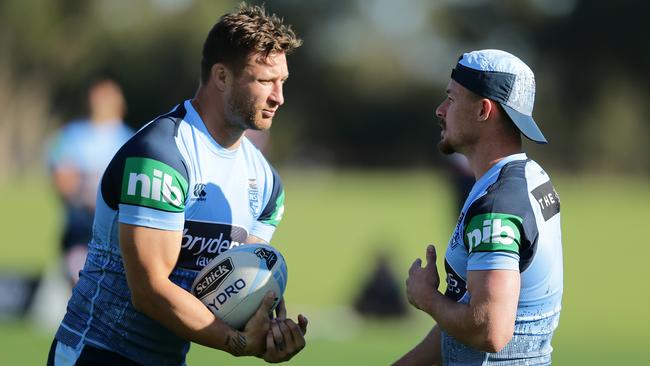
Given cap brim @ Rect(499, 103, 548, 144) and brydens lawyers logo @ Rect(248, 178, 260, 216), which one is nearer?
cap brim @ Rect(499, 103, 548, 144)

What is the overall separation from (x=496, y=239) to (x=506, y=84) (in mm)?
757

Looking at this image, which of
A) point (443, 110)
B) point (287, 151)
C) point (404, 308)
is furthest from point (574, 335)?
point (287, 151)

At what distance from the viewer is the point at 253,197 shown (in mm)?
5199

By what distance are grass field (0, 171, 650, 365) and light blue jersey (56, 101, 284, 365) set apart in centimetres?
545

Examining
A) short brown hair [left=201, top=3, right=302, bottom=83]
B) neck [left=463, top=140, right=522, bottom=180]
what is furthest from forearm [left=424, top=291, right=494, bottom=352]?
short brown hair [left=201, top=3, right=302, bottom=83]

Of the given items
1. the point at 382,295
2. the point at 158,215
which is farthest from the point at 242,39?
the point at 382,295

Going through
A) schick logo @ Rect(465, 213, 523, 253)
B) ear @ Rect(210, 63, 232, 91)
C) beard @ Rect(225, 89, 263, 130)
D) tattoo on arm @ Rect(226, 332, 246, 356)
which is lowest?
tattoo on arm @ Rect(226, 332, 246, 356)

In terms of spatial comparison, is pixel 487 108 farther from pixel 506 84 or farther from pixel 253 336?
pixel 253 336

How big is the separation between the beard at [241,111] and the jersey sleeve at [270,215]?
51cm

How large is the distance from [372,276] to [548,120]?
54.1 metres

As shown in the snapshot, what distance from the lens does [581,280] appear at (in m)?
19.4

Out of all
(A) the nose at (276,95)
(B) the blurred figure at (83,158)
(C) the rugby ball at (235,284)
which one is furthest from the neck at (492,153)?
(B) the blurred figure at (83,158)

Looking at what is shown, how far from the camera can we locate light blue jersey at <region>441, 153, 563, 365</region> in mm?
4266

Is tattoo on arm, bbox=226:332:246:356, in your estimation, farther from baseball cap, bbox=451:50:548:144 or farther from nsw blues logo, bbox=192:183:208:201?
baseball cap, bbox=451:50:548:144
